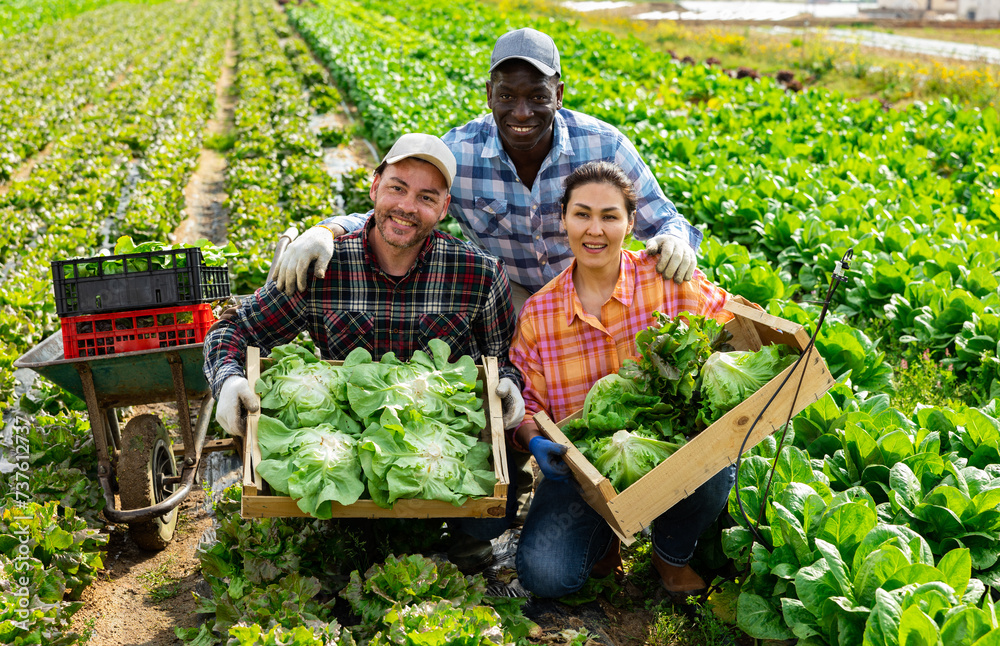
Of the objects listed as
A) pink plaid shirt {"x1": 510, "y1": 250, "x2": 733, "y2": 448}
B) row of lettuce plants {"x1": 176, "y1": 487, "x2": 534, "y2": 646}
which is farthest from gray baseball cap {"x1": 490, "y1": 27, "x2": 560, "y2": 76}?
row of lettuce plants {"x1": 176, "y1": 487, "x2": 534, "y2": 646}

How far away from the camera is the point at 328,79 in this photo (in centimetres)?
1873

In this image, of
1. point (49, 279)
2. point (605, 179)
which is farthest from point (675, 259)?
point (49, 279)

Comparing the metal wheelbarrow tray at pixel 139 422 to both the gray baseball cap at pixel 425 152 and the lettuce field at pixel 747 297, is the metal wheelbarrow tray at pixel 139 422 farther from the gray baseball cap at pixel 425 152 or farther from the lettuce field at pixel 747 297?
the gray baseball cap at pixel 425 152

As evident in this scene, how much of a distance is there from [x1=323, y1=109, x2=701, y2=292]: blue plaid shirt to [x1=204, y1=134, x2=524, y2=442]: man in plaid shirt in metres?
0.80

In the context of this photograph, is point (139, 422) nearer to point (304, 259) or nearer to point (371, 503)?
point (304, 259)

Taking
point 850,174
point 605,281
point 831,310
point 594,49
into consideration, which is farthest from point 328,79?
point 605,281

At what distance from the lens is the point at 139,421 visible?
3.62 metres

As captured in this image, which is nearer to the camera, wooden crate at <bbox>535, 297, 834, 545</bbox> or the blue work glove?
wooden crate at <bbox>535, 297, 834, 545</bbox>

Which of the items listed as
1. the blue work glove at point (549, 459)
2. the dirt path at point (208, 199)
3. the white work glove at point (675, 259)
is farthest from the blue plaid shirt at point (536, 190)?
the dirt path at point (208, 199)

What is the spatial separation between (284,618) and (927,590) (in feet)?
6.89

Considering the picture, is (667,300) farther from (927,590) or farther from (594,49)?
(594,49)

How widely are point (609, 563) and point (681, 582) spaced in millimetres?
345

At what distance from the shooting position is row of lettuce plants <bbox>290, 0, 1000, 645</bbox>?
251 centimetres

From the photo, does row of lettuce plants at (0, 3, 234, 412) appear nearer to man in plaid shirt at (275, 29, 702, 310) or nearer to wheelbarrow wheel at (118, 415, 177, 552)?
wheelbarrow wheel at (118, 415, 177, 552)
